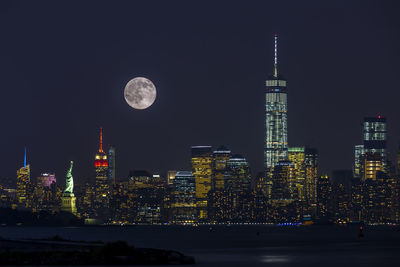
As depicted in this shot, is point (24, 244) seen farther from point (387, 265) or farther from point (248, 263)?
point (387, 265)

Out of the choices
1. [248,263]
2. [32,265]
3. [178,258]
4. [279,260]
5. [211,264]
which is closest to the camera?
[32,265]

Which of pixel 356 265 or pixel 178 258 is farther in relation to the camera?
pixel 356 265


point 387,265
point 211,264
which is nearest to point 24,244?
point 211,264

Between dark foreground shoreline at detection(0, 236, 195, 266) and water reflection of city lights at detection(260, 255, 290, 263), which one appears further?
water reflection of city lights at detection(260, 255, 290, 263)

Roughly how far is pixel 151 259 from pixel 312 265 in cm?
2436

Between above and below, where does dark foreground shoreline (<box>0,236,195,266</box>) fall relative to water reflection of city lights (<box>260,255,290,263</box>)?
above

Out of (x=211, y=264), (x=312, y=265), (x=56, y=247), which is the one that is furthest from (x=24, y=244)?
(x=312, y=265)

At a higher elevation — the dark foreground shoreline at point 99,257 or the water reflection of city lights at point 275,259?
the dark foreground shoreline at point 99,257

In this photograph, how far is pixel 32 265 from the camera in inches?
3189

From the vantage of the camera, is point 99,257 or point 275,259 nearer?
point 99,257

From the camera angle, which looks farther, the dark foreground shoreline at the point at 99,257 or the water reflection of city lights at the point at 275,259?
the water reflection of city lights at the point at 275,259

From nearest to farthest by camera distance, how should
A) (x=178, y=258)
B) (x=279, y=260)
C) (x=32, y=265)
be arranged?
(x=32, y=265) < (x=178, y=258) < (x=279, y=260)

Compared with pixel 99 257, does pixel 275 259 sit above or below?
below

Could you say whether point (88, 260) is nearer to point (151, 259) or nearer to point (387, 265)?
point (151, 259)
